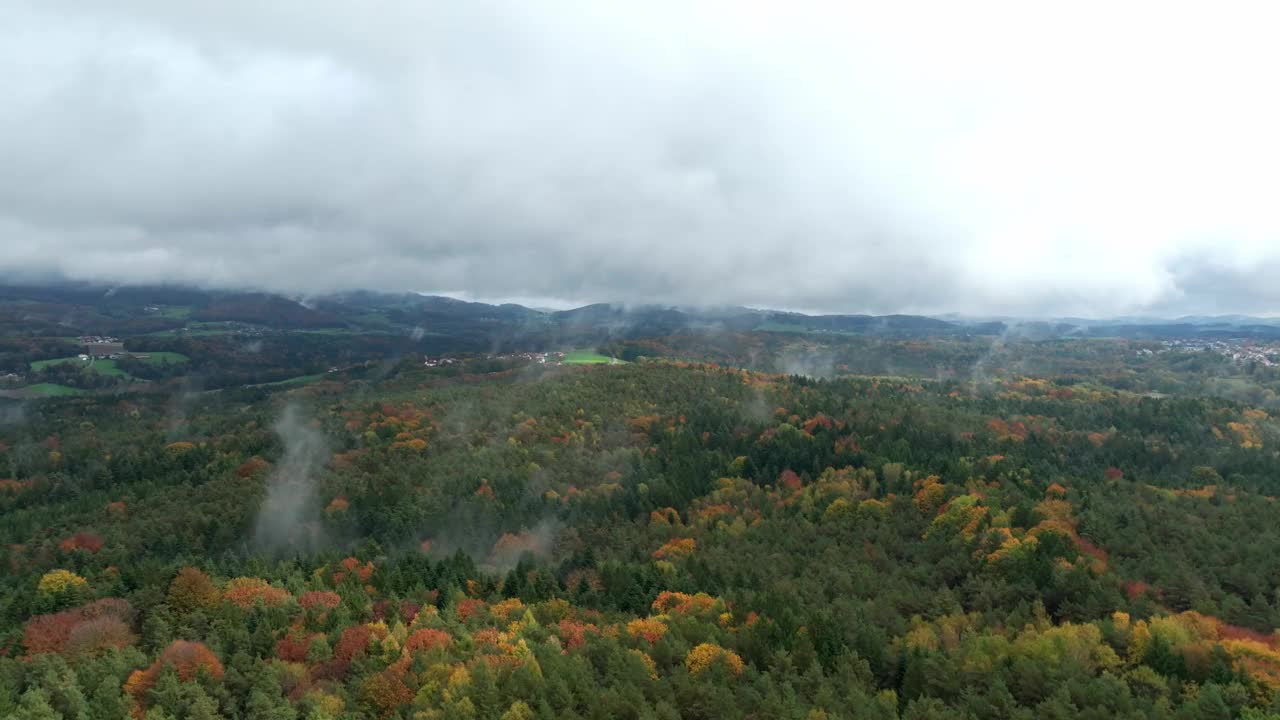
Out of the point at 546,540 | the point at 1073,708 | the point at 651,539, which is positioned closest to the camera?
the point at 1073,708

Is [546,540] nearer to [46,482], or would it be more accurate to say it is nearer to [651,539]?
[651,539]

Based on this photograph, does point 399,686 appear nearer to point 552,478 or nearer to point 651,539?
point 651,539

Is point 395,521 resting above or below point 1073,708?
below

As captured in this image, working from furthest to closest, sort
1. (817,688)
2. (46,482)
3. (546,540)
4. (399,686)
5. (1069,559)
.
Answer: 1. (46,482)
2. (546,540)
3. (1069,559)
4. (817,688)
5. (399,686)

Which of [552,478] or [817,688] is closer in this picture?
[817,688]

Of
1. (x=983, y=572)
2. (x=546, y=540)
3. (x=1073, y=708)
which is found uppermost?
(x=1073, y=708)

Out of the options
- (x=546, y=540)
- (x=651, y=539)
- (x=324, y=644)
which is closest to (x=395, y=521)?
(x=546, y=540)
